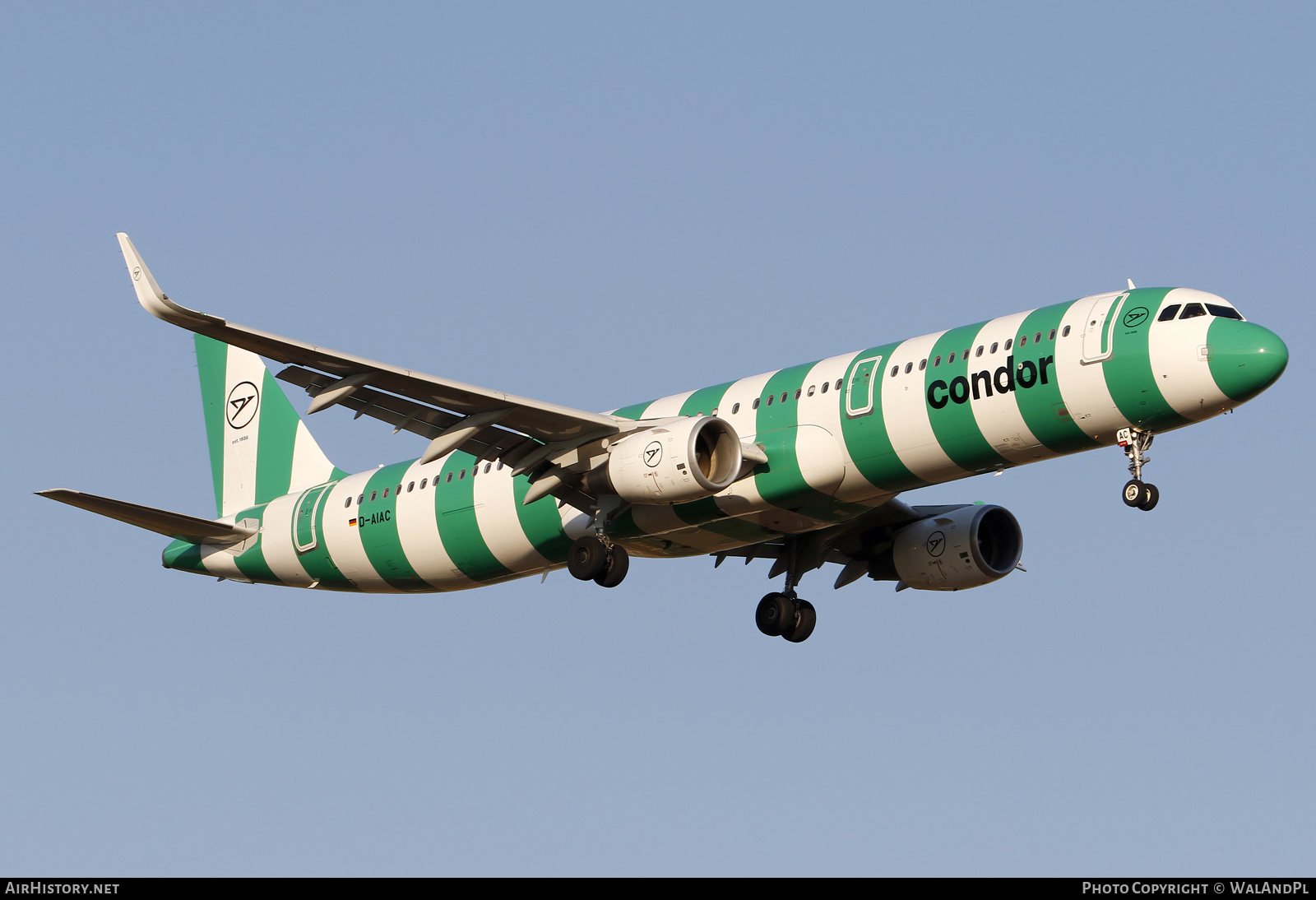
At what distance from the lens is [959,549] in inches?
1485

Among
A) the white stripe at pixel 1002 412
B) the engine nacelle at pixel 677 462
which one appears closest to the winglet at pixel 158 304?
the engine nacelle at pixel 677 462

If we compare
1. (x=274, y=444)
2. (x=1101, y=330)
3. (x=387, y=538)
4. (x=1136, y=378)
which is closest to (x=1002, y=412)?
(x=1101, y=330)

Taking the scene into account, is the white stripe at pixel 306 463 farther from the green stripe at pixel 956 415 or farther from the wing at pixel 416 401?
the green stripe at pixel 956 415

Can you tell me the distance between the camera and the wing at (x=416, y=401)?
2872 cm

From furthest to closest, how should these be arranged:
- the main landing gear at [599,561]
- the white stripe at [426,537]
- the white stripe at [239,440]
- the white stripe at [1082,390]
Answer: the white stripe at [239,440] < the white stripe at [426,537] < the main landing gear at [599,561] < the white stripe at [1082,390]

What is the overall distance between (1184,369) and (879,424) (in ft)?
18.0

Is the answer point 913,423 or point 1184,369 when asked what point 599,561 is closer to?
point 913,423

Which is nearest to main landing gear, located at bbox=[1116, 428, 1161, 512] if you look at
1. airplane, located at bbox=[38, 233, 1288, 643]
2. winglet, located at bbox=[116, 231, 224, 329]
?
airplane, located at bbox=[38, 233, 1288, 643]

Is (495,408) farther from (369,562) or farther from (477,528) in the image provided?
(369,562)

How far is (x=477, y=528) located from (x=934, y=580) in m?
10.0

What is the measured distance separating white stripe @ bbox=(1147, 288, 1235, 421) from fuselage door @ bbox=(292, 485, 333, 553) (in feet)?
63.2

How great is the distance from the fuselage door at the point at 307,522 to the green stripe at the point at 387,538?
51.7 inches

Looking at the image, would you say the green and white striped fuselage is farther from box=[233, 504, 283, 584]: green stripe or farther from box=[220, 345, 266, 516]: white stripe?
box=[220, 345, 266, 516]: white stripe
